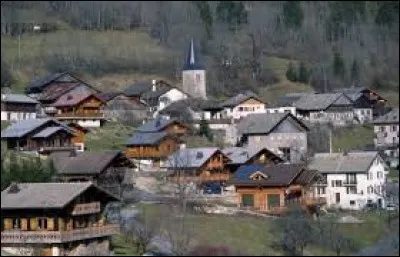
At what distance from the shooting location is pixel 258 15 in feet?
350

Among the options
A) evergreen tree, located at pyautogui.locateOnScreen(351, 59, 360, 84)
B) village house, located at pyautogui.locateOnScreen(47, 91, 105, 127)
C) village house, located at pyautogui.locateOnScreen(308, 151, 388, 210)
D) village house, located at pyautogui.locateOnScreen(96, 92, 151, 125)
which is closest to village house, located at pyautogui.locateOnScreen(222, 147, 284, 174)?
village house, located at pyautogui.locateOnScreen(308, 151, 388, 210)

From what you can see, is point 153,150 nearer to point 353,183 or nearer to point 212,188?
point 212,188

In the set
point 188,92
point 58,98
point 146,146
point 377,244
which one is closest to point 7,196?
point 377,244

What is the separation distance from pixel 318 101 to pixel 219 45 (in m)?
26.7

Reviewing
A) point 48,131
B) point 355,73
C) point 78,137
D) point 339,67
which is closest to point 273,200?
point 48,131

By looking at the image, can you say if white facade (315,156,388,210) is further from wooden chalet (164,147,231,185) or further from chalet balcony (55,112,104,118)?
chalet balcony (55,112,104,118)

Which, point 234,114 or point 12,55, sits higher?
point 12,55

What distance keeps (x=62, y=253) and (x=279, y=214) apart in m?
13.8

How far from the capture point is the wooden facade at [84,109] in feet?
201

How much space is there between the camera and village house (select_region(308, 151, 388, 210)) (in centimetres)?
4781

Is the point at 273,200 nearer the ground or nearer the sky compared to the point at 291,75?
nearer the ground

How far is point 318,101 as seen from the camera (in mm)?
69688

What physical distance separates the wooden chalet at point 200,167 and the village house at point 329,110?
1899 centimetres

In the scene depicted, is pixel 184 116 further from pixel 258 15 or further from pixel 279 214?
pixel 258 15
